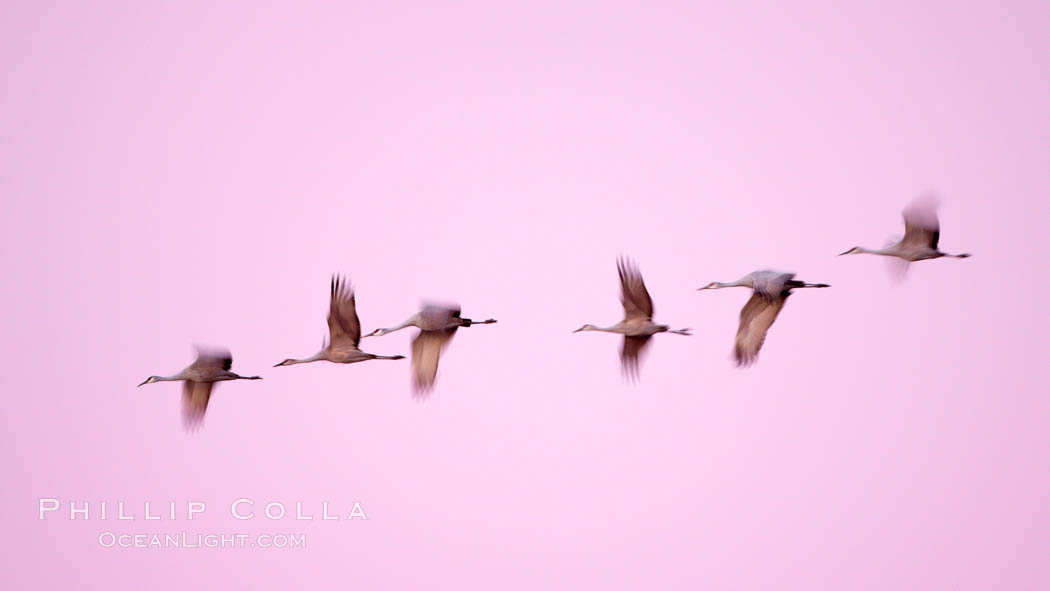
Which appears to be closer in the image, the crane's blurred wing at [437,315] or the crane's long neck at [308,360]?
the crane's long neck at [308,360]

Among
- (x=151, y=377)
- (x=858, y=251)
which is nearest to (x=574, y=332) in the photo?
(x=858, y=251)

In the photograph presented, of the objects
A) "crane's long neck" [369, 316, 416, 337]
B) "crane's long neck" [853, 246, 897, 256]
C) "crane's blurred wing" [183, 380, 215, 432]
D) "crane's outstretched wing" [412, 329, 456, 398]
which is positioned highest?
"crane's long neck" [853, 246, 897, 256]

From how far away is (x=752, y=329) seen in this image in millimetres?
31906

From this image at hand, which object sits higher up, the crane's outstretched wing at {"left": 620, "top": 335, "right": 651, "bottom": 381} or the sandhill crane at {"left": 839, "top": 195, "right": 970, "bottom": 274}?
the sandhill crane at {"left": 839, "top": 195, "right": 970, "bottom": 274}

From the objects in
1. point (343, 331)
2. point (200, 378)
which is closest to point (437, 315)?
point (343, 331)

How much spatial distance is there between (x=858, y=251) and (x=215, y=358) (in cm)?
1189

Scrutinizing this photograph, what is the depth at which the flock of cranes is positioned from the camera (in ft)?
100

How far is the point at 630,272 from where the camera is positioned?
30.9 m

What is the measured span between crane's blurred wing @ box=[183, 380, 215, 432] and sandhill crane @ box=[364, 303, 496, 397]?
13.2 ft

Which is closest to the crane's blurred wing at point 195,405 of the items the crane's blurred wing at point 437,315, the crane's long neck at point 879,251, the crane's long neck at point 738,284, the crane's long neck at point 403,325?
the crane's long neck at point 403,325

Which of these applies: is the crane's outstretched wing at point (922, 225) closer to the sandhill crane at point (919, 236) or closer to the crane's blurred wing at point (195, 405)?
the sandhill crane at point (919, 236)

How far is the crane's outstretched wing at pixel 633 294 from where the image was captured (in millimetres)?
30953

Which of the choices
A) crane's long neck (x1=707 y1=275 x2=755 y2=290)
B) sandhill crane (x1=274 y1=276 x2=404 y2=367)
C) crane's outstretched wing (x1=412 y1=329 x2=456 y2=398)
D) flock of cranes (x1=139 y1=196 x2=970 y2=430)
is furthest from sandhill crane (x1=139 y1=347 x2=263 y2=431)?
crane's long neck (x1=707 y1=275 x2=755 y2=290)

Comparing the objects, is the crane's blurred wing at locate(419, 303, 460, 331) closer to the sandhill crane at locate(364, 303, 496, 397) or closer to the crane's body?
the sandhill crane at locate(364, 303, 496, 397)
